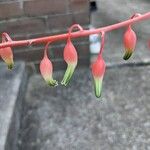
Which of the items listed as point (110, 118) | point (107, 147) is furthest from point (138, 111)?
point (107, 147)

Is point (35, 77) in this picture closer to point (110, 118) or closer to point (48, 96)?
point (48, 96)

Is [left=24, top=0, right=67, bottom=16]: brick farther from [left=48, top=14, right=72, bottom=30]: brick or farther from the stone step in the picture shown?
the stone step

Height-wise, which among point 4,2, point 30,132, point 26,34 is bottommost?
point 30,132

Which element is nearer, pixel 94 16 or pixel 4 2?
pixel 4 2

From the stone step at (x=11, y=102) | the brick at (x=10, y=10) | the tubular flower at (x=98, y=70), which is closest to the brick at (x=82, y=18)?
the brick at (x=10, y=10)

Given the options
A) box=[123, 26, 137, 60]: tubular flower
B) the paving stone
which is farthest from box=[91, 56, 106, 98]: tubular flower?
the paving stone

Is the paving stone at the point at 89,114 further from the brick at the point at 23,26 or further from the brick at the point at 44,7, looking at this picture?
the brick at the point at 44,7
